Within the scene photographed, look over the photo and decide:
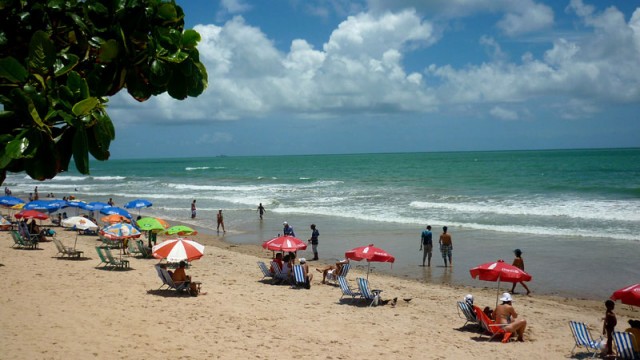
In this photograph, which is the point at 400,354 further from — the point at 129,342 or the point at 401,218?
the point at 401,218

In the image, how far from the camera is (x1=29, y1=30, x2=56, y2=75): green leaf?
8.68ft

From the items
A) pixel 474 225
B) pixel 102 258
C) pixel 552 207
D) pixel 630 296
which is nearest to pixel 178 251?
pixel 102 258

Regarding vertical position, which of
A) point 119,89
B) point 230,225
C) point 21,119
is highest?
point 119,89

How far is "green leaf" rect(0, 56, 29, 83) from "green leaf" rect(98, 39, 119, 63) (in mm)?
368

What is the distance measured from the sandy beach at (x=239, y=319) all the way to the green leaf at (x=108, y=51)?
5.95 m

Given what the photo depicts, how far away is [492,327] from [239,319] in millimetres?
4797

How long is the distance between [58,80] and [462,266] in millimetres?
15939

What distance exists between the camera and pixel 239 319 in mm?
10133

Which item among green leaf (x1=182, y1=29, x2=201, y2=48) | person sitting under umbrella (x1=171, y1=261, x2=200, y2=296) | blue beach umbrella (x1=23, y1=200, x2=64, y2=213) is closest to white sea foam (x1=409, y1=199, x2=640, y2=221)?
blue beach umbrella (x1=23, y1=200, x2=64, y2=213)

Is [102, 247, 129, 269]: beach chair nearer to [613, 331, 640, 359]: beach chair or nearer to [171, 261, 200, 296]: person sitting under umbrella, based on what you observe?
[171, 261, 200, 296]: person sitting under umbrella

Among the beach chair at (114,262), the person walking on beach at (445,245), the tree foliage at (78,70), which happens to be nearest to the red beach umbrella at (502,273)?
the person walking on beach at (445,245)

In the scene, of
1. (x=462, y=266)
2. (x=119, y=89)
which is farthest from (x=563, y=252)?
(x=119, y=89)

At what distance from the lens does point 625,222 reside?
25469 mm

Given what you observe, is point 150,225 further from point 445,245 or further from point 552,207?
point 552,207
